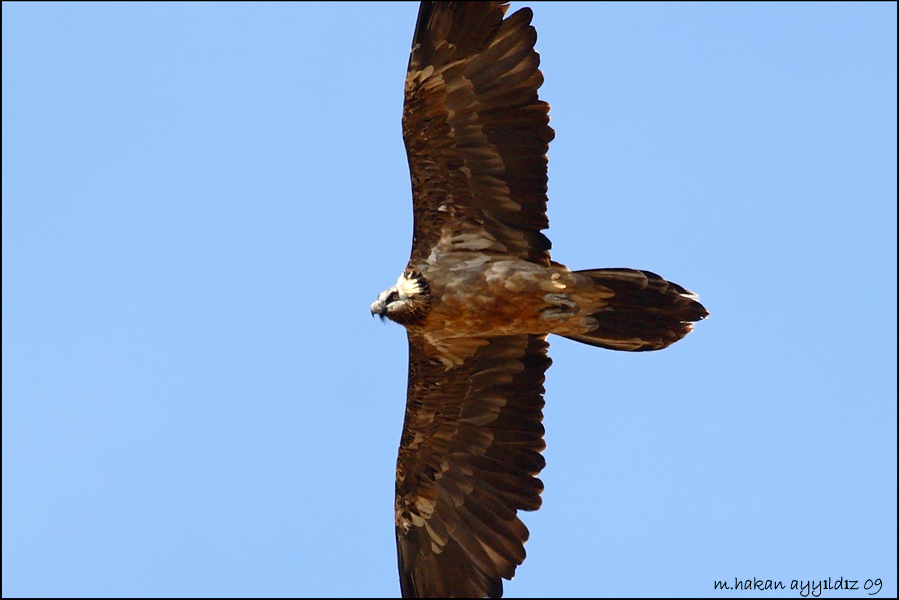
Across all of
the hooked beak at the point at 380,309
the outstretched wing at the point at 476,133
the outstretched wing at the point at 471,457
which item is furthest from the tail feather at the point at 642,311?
the hooked beak at the point at 380,309

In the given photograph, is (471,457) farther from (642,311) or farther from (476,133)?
(476,133)

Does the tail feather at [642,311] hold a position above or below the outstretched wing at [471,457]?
above

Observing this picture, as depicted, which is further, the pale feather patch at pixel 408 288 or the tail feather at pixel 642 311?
the pale feather patch at pixel 408 288

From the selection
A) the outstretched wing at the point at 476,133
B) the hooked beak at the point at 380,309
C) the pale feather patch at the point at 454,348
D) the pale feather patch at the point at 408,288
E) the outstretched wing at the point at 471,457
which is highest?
the outstretched wing at the point at 476,133

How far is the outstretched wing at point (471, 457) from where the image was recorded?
40.9 ft

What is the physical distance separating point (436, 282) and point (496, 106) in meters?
1.84

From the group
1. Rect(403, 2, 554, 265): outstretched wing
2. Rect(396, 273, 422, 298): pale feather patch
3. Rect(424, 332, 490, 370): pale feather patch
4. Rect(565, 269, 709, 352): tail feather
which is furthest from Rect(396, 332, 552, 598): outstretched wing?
Rect(403, 2, 554, 265): outstretched wing

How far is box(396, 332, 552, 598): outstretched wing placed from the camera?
12.5 meters

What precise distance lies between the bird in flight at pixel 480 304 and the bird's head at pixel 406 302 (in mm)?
13

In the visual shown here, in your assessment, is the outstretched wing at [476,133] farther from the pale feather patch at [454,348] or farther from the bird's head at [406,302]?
the pale feather patch at [454,348]

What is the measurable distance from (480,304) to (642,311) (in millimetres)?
1582

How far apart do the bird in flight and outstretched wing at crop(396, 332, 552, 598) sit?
13mm

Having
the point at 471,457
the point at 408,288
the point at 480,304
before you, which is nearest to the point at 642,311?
the point at 480,304

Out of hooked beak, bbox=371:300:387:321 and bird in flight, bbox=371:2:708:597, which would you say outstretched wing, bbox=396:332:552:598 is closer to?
bird in flight, bbox=371:2:708:597
